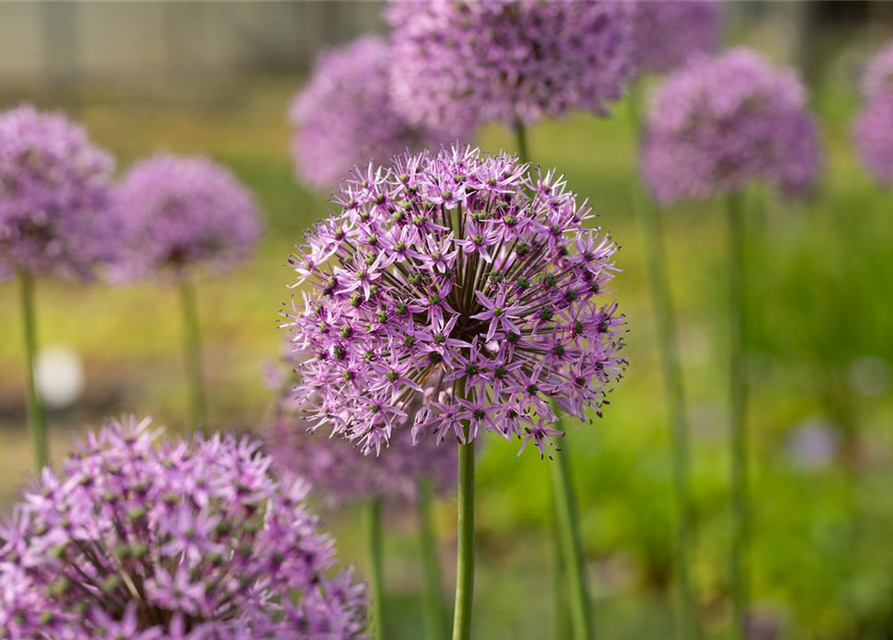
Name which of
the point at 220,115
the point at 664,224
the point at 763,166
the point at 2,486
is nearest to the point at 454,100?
the point at 763,166

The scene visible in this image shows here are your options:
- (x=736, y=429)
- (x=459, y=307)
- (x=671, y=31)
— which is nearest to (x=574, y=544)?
(x=459, y=307)

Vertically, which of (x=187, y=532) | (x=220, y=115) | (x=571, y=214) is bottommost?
(x=187, y=532)

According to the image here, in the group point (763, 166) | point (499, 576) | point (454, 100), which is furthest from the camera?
point (499, 576)

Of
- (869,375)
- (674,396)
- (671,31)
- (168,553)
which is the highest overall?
(671,31)

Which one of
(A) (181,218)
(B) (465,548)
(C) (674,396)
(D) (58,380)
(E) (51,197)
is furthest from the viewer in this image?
(D) (58,380)

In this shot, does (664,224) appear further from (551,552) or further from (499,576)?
(551,552)

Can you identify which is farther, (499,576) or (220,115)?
(220,115)

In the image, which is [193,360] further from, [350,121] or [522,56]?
[522,56]
